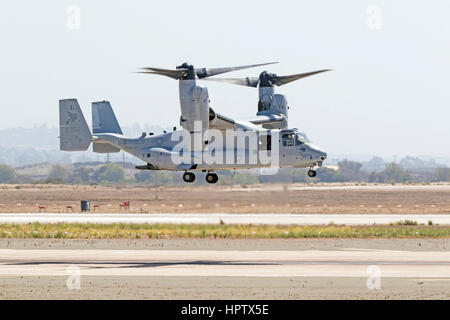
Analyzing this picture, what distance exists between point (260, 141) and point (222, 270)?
17.3 metres

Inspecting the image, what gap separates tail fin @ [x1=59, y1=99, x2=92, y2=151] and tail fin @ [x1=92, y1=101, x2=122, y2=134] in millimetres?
1968

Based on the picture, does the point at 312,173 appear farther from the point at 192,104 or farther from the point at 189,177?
the point at 192,104

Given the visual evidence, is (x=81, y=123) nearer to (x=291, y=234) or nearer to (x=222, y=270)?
(x=291, y=234)

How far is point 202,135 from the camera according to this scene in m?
50.3

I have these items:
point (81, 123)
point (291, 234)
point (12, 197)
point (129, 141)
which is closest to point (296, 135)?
point (291, 234)

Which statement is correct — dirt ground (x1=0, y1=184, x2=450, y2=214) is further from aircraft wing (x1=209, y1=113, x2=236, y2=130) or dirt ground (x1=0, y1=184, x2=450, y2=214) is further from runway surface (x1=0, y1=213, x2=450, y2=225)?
aircraft wing (x1=209, y1=113, x2=236, y2=130)

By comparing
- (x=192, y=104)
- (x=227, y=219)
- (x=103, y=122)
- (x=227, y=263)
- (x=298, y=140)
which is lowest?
(x=227, y=263)

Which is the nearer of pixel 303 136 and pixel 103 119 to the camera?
pixel 303 136

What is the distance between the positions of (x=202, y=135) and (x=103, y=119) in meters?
14.0

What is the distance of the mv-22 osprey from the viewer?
4806cm

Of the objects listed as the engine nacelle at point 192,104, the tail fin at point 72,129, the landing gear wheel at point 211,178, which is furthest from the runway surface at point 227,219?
the engine nacelle at point 192,104

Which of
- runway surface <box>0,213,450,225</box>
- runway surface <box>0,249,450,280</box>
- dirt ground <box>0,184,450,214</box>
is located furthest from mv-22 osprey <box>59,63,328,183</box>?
runway surface <box>0,249,450,280</box>

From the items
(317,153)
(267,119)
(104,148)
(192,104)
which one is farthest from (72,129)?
(317,153)

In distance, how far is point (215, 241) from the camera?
53469mm
